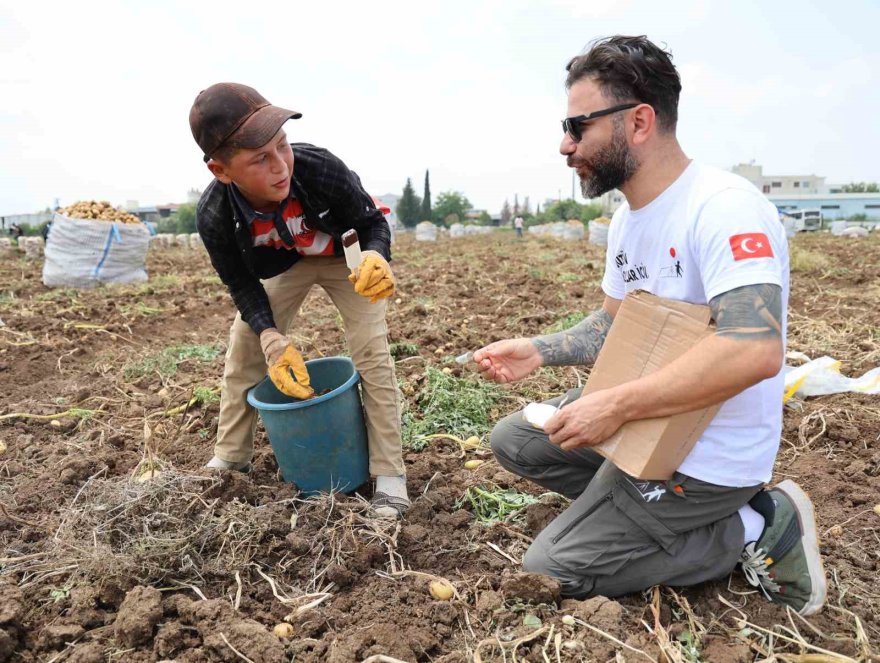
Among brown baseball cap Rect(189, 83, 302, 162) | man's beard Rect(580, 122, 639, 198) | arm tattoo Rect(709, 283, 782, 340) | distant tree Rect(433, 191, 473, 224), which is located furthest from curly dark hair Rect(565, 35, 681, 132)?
distant tree Rect(433, 191, 473, 224)

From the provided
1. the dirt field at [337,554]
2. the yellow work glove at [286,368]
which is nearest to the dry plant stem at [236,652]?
the dirt field at [337,554]

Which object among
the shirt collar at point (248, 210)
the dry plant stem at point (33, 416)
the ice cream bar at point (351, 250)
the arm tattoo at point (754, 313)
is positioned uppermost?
the shirt collar at point (248, 210)

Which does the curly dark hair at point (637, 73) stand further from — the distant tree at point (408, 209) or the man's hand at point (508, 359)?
the distant tree at point (408, 209)

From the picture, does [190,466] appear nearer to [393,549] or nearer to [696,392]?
[393,549]

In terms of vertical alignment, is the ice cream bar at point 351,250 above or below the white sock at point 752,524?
above

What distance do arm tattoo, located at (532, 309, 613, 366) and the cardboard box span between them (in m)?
0.42

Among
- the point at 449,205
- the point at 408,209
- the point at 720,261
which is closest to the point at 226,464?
the point at 720,261

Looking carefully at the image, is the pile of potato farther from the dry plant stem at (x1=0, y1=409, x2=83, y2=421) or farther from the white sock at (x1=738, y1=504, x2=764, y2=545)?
the white sock at (x1=738, y1=504, x2=764, y2=545)

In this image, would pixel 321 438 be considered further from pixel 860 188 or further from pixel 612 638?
pixel 860 188

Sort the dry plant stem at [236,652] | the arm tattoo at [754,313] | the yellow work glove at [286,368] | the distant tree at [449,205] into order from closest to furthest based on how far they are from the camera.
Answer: the arm tattoo at [754,313] → the dry plant stem at [236,652] → the yellow work glove at [286,368] → the distant tree at [449,205]

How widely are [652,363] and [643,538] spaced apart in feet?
1.78

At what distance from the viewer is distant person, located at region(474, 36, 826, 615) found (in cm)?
163

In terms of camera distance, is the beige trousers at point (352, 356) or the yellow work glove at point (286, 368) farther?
the beige trousers at point (352, 356)

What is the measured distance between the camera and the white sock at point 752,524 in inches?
71.8
